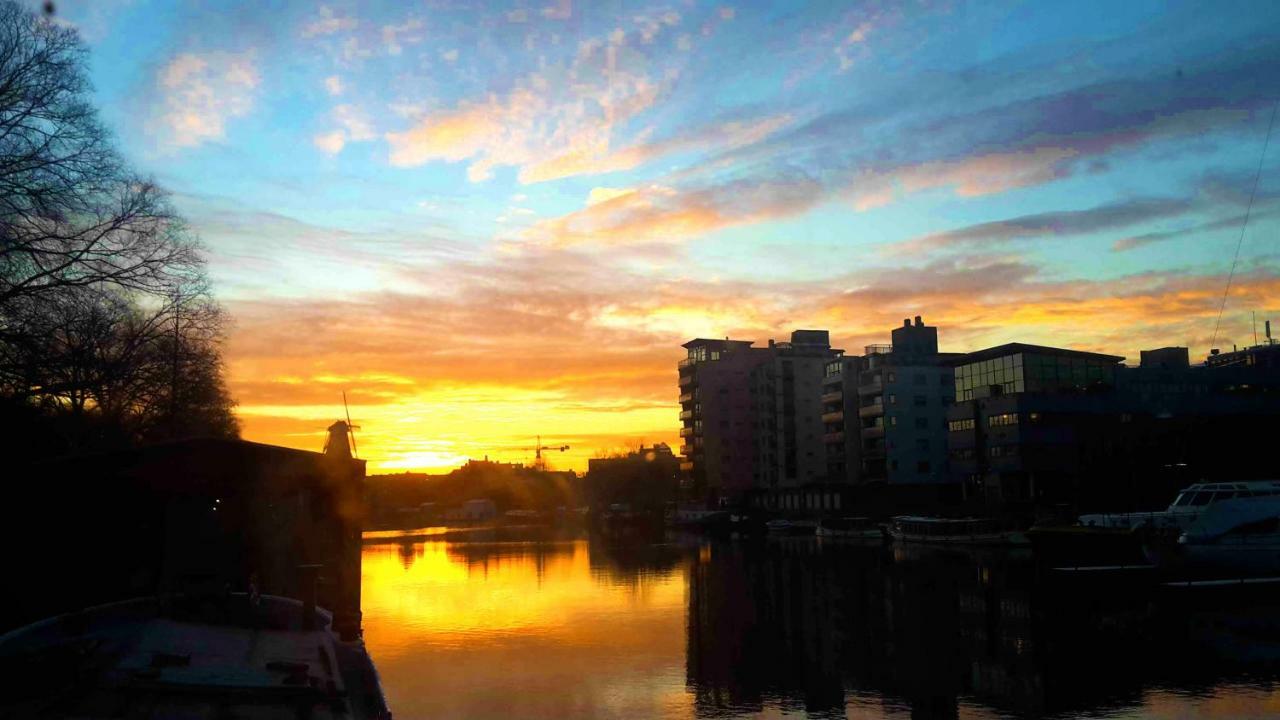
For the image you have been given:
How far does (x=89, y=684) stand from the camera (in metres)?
11.4

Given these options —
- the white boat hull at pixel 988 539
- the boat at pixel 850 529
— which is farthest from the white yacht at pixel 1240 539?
the boat at pixel 850 529

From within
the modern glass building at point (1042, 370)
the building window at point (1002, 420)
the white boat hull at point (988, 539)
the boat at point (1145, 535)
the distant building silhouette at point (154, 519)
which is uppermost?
the modern glass building at point (1042, 370)

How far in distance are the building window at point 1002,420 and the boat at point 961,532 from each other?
12.7 m


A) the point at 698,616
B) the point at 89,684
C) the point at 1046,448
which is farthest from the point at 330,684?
the point at 1046,448

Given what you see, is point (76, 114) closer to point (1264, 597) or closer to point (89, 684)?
point (89, 684)

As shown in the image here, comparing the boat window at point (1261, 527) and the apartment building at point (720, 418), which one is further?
the apartment building at point (720, 418)

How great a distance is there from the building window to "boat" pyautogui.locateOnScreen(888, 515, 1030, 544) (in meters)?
12.7

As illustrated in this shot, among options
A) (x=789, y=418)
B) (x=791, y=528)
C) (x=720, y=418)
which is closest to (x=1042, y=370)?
(x=791, y=528)

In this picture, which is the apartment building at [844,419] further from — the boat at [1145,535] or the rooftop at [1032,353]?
the boat at [1145,535]

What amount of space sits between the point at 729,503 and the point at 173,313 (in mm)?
105633

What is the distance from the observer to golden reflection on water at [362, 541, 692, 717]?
2150 cm

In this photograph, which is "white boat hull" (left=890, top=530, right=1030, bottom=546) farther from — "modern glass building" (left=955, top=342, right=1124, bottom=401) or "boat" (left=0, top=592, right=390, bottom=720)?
"boat" (left=0, top=592, right=390, bottom=720)

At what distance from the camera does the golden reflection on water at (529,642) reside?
2150 cm

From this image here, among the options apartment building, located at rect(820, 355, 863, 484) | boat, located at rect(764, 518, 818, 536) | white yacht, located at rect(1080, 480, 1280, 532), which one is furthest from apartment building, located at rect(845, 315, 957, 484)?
white yacht, located at rect(1080, 480, 1280, 532)
